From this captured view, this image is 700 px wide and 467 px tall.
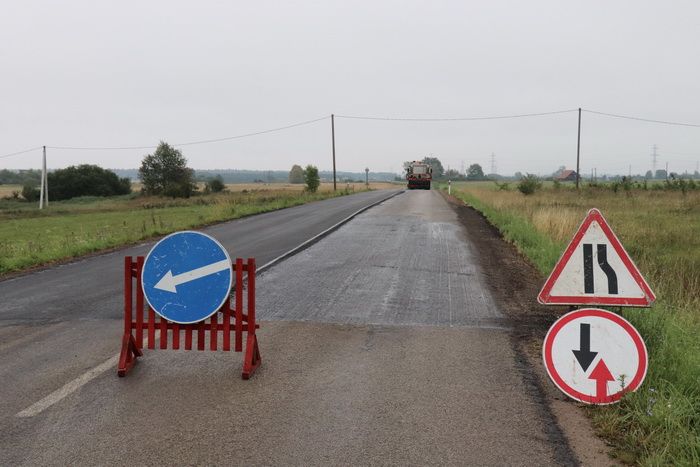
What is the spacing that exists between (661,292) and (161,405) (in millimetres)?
6802

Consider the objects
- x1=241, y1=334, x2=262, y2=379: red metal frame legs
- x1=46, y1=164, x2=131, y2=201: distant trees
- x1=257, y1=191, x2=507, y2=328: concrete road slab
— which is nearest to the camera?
x1=241, y1=334, x2=262, y2=379: red metal frame legs

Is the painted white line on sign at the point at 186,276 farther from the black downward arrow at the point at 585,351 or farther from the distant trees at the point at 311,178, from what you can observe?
the distant trees at the point at 311,178

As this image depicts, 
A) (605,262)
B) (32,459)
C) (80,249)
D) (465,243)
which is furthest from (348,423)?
(80,249)

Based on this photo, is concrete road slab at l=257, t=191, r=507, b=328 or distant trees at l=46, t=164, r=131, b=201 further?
distant trees at l=46, t=164, r=131, b=201

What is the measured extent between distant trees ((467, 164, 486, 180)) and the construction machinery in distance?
118 metres

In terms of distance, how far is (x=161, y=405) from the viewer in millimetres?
4012

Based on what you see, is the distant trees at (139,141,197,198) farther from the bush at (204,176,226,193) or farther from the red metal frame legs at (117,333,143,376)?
the red metal frame legs at (117,333,143,376)

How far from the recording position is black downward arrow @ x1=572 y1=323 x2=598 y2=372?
12.7ft

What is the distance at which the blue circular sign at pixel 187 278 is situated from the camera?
15.2 ft

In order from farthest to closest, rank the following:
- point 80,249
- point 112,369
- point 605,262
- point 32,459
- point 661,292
A: point 80,249, point 661,292, point 112,369, point 605,262, point 32,459

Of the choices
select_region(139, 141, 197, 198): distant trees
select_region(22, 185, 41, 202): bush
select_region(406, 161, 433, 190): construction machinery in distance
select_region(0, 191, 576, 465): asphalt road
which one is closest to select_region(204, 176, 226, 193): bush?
select_region(139, 141, 197, 198): distant trees

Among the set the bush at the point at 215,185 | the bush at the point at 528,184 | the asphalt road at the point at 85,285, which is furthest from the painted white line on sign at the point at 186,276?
the bush at the point at 215,185

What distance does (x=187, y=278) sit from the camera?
465cm

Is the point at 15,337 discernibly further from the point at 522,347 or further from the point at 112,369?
the point at 522,347
